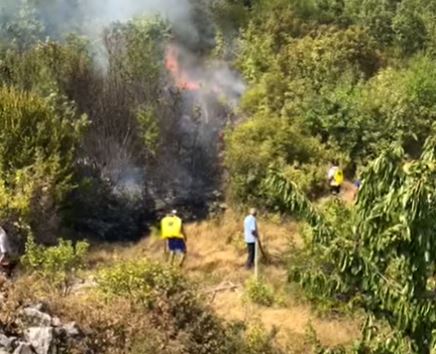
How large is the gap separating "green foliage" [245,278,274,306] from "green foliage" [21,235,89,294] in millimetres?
2502

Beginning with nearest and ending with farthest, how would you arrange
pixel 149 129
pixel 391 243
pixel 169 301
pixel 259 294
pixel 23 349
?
1. pixel 391 243
2. pixel 23 349
3. pixel 169 301
4. pixel 259 294
5. pixel 149 129

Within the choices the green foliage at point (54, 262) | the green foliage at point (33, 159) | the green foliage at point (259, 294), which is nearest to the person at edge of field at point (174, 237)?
the green foliage at point (259, 294)

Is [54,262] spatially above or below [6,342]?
above

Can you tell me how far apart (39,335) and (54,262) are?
2600 mm

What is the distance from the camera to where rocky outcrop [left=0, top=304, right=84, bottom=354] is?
35.5 ft

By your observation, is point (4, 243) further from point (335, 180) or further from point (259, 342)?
point (335, 180)

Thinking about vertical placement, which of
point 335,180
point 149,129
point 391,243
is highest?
point 149,129

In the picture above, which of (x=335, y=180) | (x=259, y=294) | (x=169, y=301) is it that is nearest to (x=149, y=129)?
(x=335, y=180)

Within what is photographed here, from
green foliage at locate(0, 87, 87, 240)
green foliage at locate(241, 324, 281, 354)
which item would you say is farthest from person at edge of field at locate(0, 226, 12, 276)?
green foliage at locate(241, 324, 281, 354)

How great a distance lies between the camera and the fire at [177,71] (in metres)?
22.0

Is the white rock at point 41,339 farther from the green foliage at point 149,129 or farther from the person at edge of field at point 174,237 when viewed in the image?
the green foliage at point 149,129

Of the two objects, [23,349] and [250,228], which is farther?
[250,228]

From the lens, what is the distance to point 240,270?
15.8 m

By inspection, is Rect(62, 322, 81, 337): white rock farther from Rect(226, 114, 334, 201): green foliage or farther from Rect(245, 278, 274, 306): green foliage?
Rect(226, 114, 334, 201): green foliage
